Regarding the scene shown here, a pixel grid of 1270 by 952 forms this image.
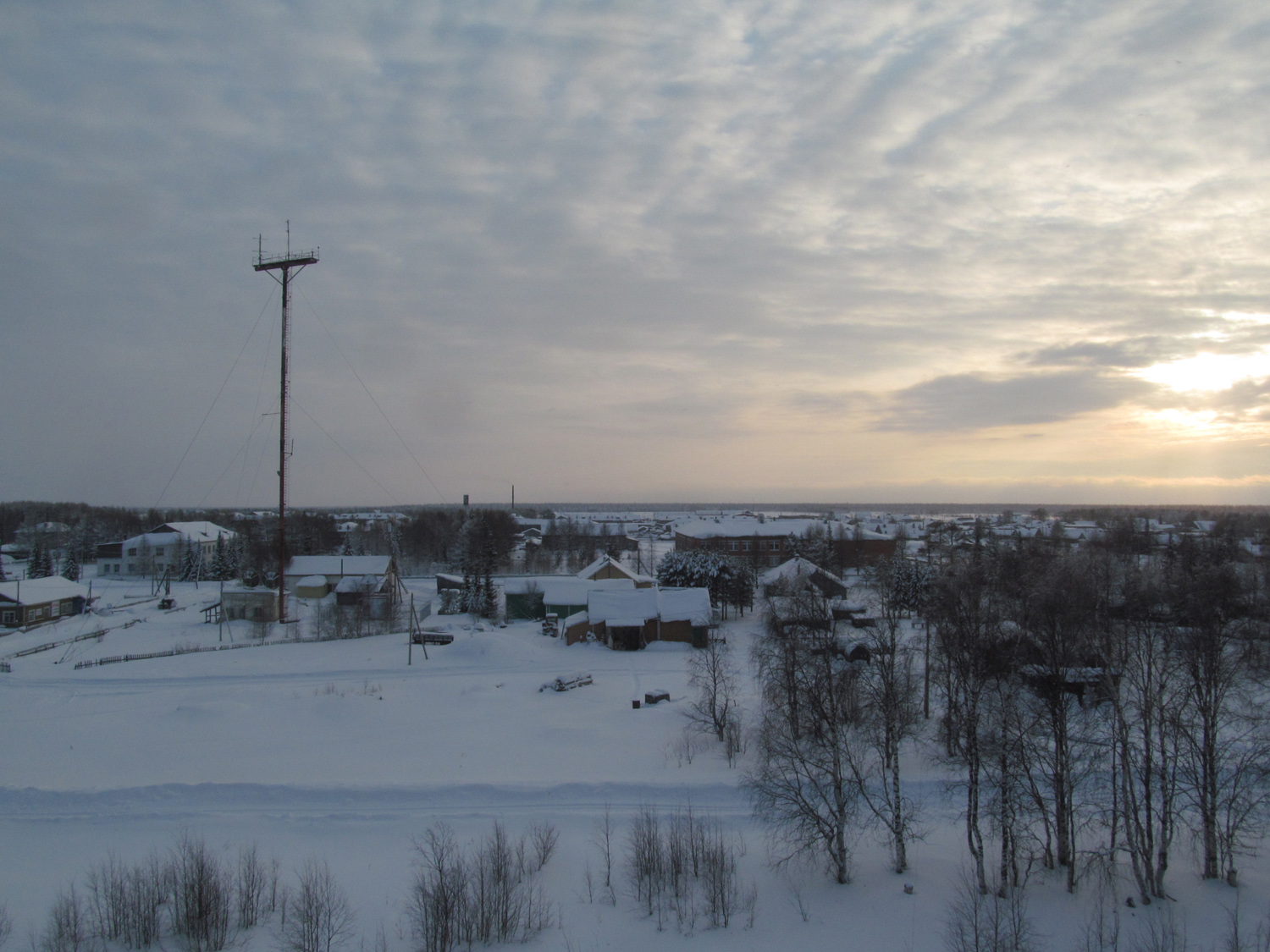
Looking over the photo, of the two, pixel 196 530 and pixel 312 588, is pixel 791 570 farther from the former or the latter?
pixel 196 530

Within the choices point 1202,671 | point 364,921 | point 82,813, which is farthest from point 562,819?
point 1202,671

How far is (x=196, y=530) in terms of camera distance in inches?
3228

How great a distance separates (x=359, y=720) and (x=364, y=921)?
41.7 feet

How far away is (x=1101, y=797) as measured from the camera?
1658 centimetres

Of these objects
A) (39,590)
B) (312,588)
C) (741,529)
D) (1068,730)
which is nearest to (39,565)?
(39,590)

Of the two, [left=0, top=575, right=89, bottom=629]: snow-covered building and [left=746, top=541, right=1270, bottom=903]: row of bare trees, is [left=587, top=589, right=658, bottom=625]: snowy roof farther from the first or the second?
[left=0, top=575, right=89, bottom=629]: snow-covered building

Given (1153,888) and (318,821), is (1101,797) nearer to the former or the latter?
(1153,888)

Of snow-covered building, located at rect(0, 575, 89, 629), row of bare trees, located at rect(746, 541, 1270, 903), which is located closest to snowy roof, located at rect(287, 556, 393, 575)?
snow-covered building, located at rect(0, 575, 89, 629)

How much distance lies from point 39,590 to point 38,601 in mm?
1592

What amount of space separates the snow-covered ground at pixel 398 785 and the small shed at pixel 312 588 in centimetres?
1944

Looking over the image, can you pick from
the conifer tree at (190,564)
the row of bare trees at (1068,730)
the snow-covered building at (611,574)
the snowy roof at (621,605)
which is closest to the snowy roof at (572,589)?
the snow-covered building at (611,574)

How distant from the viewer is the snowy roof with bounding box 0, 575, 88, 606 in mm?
45406

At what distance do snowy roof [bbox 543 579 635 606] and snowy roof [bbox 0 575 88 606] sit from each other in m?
34.1

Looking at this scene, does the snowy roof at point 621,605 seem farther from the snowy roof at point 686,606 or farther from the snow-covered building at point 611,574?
the snow-covered building at point 611,574
